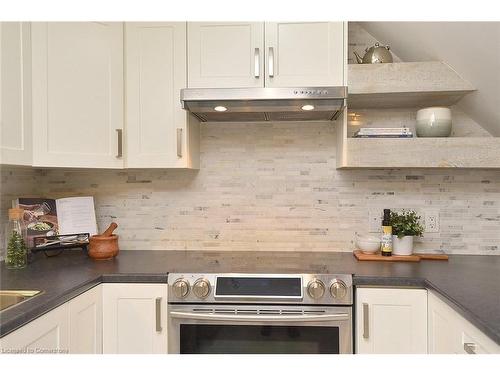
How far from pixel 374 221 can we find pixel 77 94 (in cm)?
176

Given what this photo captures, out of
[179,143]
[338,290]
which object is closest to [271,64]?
[179,143]

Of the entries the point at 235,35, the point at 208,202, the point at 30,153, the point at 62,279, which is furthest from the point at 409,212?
the point at 30,153

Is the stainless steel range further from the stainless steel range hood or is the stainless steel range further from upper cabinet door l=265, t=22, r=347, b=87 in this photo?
upper cabinet door l=265, t=22, r=347, b=87

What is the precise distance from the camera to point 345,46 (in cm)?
175

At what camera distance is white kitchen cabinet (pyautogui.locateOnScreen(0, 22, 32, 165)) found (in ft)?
4.80

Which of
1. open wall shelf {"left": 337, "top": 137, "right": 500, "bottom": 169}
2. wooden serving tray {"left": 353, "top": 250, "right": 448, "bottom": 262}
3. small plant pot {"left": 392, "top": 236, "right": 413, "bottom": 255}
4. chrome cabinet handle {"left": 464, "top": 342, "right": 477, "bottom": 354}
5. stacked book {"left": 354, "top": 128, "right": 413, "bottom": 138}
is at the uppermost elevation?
stacked book {"left": 354, "top": 128, "right": 413, "bottom": 138}

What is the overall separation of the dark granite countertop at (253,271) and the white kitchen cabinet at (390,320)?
53 millimetres

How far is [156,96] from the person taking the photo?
182cm

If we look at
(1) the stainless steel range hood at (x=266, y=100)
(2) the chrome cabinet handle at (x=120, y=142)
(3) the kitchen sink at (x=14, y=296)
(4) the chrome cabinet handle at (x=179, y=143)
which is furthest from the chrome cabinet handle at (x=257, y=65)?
(3) the kitchen sink at (x=14, y=296)

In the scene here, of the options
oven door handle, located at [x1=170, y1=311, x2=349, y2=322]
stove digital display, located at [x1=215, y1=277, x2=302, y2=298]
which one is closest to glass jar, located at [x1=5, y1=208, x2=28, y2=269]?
oven door handle, located at [x1=170, y1=311, x2=349, y2=322]

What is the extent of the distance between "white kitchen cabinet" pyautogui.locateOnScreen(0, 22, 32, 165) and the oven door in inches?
38.2

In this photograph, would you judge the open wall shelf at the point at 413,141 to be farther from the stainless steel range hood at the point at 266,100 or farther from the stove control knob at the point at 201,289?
the stove control knob at the point at 201,289

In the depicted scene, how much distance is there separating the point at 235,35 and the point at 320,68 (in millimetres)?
469

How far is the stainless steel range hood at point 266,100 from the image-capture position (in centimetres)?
163
